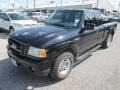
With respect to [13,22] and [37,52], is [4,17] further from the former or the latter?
[37,52]

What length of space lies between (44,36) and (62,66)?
91cm

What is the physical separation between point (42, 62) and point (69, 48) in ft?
3.05

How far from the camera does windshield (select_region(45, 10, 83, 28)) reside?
16.4ft

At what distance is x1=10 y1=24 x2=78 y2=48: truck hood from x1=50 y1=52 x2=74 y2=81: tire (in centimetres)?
42

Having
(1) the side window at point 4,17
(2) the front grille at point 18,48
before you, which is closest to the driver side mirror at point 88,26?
(2) the front grille at point 18,48

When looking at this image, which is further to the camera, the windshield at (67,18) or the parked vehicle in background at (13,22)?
the parked vehicle in background at (13,22)

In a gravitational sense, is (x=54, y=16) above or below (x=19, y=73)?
above

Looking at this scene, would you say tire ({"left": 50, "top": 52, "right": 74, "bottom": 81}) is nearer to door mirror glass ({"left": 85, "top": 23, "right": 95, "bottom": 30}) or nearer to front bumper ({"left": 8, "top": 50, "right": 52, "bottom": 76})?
front bumper ({"left": 8, "top": 50, "right": 52, "bottom": 76})

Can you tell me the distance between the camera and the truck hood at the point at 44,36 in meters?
3.90

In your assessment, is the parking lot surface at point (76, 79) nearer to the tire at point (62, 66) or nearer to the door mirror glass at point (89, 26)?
the tire at point (62, 66)

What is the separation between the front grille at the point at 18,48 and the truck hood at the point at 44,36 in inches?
4.2

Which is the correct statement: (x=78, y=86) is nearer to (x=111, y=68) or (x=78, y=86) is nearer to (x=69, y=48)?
(x=69, y=48)

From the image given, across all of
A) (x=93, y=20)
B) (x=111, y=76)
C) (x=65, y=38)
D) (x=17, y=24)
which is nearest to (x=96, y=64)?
(x=111, y=76)

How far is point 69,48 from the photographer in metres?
4.38
